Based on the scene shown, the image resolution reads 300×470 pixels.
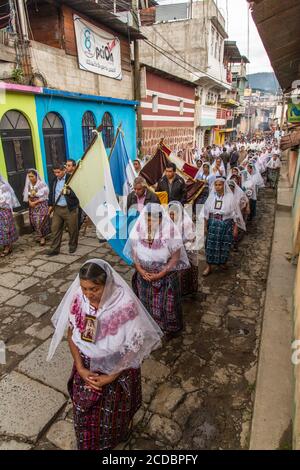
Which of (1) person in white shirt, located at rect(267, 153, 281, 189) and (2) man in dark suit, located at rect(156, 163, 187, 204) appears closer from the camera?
(2) man in dark suit, located at rect(156, 163, 187, 204)

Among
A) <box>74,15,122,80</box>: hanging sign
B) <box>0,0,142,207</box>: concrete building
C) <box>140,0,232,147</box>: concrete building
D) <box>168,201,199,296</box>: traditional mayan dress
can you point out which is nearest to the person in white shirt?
<box>0,0,142,207</box>: concrete building

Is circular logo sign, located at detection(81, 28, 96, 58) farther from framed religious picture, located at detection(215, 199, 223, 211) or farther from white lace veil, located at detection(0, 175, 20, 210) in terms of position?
framed religious picture, located at detection(215, 199, 223, 211)

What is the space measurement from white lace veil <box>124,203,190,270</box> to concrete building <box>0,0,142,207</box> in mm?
5430

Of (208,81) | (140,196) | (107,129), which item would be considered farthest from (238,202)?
(208,81)

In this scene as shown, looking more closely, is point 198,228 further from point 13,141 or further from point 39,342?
point 13,141

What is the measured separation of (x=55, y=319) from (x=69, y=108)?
28.7 feet

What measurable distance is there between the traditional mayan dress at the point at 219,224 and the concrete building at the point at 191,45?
18337 mm

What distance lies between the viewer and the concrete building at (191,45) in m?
21.7

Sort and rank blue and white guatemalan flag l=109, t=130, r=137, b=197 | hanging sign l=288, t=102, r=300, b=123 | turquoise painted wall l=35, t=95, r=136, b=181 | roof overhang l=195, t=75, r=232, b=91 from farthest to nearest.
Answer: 1. roof overhang l=195, t=75, r=232, b=91
2. turquoise painted wall l=35, t=95, r=136, b=181
3. hanging sign l=288, t=102, r=300, b=123
4. blue and white guatemalan flag l=109, t=130, r=137, b=197

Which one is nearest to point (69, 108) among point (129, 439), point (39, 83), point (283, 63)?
point (39, 83)

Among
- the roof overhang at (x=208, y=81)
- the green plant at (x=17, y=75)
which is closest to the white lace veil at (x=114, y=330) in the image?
the green plant at (x=17, y=75)

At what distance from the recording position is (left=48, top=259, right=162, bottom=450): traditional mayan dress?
2109 mm

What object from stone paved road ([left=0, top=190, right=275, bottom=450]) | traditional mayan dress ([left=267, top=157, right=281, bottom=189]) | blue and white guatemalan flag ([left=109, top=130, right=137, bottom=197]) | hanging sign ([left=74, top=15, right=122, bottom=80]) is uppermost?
hanging sign ([left=74, top=15, right=122, bottom=80])

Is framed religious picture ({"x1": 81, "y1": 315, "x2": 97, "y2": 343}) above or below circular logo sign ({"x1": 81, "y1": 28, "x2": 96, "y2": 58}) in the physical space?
below
